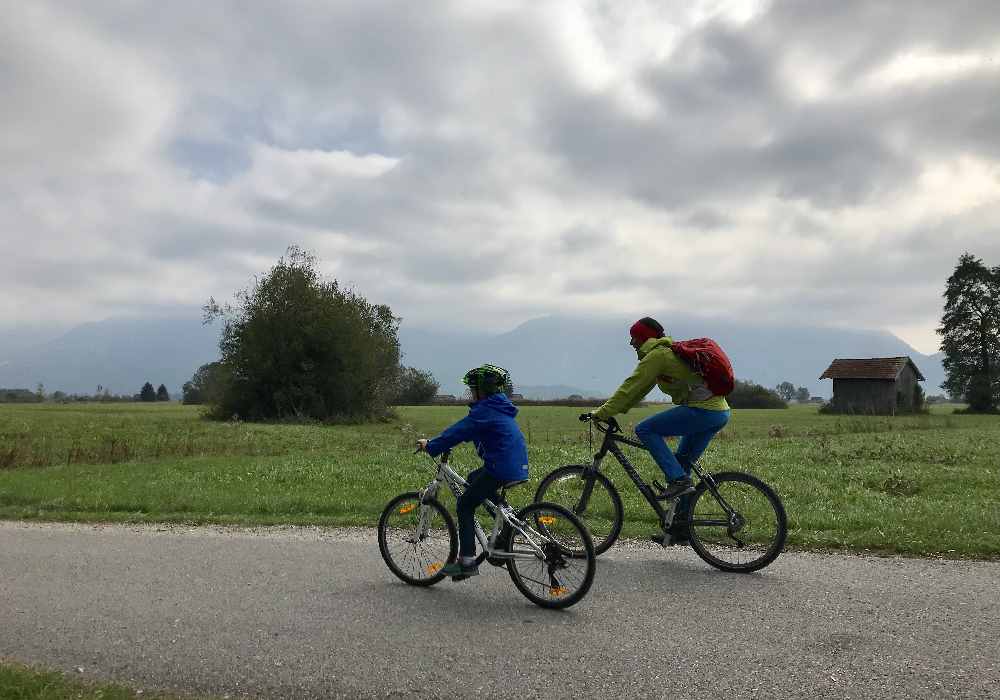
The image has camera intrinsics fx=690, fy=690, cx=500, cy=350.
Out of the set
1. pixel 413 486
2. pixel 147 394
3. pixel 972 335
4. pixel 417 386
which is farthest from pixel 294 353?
pixel 147 394

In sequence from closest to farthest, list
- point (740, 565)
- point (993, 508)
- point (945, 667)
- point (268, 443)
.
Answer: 1. point (945, 667)
2. point (740, 565)
3. point (993, 508)
4. point (268, 443)

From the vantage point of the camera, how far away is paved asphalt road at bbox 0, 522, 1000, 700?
14.4 feet

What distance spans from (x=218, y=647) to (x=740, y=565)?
485cm

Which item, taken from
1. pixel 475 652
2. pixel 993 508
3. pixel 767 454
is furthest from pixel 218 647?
pixel 767 454

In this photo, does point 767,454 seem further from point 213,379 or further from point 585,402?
point 585,402

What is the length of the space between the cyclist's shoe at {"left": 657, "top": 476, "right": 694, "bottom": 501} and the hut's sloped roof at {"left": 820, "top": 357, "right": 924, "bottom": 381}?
7441cm

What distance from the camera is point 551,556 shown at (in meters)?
5.95

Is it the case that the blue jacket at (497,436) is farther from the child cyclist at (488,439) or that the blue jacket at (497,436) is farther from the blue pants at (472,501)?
the blue pants at (472,501)

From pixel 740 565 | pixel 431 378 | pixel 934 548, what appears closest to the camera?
pixel 740 565

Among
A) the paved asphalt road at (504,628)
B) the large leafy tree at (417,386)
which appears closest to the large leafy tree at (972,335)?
the large leafy tree at (417,386)

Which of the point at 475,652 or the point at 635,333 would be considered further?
the point at 635,333

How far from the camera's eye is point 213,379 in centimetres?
5481

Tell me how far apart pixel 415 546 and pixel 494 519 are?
3.18 feet

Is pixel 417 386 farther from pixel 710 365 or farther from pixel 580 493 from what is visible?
pixel 710 365
